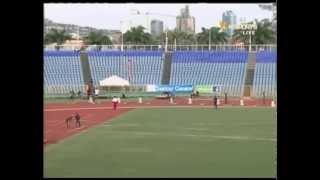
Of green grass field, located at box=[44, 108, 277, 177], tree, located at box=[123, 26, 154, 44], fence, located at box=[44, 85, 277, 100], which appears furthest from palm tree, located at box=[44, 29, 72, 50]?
green grass field, located at box=[44, 108, 277, 177]

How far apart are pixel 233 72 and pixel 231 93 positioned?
15.8ft

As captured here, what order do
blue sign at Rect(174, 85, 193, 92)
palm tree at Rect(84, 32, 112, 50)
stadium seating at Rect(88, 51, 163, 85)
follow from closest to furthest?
blue sign at Rect(174, 85, 193, 92)
stadium seating at Rect(88, 51, 163, 85)
palm tree at Rect(84, 32, 112, 50)

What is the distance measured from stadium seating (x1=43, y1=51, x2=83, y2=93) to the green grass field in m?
18.6

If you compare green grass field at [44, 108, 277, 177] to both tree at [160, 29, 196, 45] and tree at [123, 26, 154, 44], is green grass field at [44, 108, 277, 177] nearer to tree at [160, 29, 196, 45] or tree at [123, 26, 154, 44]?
tree at [123, 26, 154, 44]

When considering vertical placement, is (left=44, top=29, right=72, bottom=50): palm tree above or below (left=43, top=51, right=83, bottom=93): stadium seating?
above

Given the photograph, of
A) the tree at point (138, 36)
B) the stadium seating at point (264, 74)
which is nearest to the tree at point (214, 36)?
the tree at point (138, 36)

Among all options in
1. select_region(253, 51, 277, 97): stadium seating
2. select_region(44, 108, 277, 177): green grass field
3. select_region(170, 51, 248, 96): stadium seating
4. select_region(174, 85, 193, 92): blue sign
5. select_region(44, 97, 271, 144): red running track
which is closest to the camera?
select_region(44, 108, 277, 177): green grass field

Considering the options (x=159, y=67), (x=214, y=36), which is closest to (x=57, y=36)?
(x=214, y=36)

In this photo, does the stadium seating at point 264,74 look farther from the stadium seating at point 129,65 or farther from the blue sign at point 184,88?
the stadium seating at point 129,65

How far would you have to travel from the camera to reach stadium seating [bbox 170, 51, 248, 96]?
41.0 m

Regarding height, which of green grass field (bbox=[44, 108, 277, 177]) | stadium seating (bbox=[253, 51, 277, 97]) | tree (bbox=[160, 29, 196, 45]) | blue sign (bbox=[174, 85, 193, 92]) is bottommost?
green grass field (bbox=[44, 108, 277, 177])

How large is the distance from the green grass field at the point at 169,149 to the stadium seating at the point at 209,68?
726 inches
